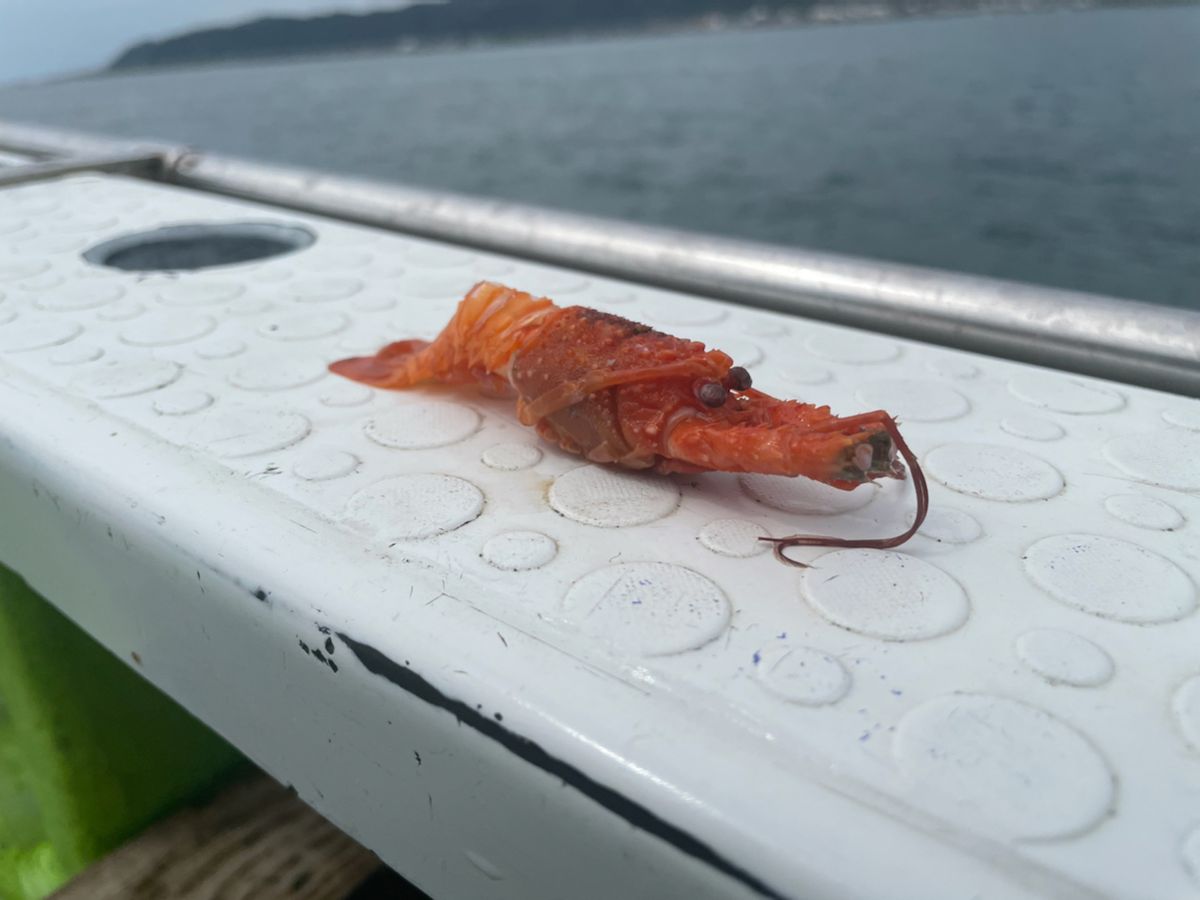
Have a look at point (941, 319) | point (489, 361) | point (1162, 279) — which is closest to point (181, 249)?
point (489, 361)

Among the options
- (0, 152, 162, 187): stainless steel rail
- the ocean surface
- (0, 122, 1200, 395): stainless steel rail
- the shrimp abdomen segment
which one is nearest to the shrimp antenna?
the shrimp abdomen segment

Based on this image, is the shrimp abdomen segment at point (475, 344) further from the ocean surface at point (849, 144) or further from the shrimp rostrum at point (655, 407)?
the ocean surface at point (849, 144)

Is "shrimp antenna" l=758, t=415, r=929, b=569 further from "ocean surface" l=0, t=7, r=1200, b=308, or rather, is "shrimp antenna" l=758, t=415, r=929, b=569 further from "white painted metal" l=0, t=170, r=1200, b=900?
"ocean surface" l=0, t=7, r=1200, b=308

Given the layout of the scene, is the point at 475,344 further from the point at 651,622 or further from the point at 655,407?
the point at 651,622

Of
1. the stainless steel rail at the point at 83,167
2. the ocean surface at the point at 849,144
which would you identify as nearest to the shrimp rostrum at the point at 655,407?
the stainless steel rail at the point at 83,167

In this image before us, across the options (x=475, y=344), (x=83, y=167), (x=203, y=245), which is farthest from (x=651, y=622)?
(x=83, y=167)

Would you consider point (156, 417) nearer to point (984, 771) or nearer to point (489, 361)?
point (489, 361)
